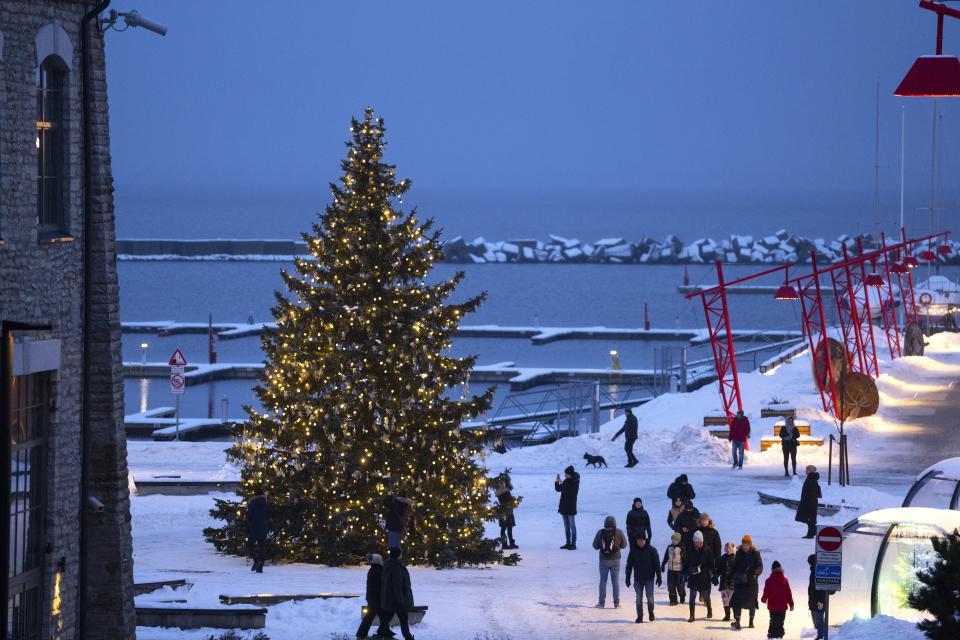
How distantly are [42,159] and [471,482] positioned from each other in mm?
10023

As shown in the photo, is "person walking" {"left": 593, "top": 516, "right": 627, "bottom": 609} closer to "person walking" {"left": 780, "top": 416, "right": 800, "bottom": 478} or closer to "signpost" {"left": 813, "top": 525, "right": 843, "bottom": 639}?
"signpost" {"left": 813, "top": 525, "right": 843, "bottom": 639}

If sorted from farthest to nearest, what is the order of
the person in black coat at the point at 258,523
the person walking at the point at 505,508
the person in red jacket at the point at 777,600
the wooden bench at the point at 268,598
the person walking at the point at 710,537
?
the person walking at the point at 505,508, the person in black coat at the point at 258,523, the person walking at the point at 710,537, the wooden bench at the point at 268,598, the person in red jacket at the point at 777,600

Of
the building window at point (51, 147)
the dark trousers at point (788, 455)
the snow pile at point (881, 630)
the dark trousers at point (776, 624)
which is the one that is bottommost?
the dark trousers at point (776, 624)

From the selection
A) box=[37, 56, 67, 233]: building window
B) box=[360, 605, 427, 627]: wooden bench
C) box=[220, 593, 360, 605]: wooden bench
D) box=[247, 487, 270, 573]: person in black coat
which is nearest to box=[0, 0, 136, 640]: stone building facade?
box=[37, 56, 67, 233]: building window

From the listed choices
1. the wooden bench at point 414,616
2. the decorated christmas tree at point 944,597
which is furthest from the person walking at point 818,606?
the decorated christmas tree at point 944,597

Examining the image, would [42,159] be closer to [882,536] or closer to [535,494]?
[882,536]

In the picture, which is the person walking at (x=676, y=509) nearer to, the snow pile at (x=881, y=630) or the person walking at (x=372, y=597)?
the person walking at (x=372, y=597)

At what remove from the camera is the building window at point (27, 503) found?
15.4m

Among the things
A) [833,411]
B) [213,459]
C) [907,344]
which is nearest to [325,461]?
[213,459]

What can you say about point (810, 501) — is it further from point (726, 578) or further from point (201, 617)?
point (201, 617)

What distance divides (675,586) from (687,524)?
0.87m

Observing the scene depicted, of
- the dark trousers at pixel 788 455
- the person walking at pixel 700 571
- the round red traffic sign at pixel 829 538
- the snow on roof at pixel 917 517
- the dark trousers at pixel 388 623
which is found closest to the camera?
the round red traffic sign at pixel 829 538

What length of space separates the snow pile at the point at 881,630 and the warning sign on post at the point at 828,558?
39.5 inches

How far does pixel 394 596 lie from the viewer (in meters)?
18.5
